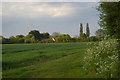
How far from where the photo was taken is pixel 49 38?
390 inches

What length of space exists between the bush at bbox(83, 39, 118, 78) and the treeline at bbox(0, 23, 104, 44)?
0.96m

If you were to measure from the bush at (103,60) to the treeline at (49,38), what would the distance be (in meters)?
0.96

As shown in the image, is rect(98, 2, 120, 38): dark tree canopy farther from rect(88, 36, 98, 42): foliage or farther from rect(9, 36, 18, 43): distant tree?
rect(9, 36, 18, 43): distant tree

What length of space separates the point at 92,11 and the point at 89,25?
Answer: 87 centimetres

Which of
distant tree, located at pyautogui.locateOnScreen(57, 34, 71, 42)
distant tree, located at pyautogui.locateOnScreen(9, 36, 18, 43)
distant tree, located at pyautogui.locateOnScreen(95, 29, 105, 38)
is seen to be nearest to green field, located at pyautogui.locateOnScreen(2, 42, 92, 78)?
distant tree, located at pyautogui.locateOnScreen(9, 36, 18, 43)

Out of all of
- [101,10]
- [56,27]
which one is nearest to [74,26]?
[56,27]

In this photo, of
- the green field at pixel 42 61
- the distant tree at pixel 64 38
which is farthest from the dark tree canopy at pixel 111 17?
the distant tree at pixel 64 38

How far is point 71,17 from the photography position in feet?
30.7

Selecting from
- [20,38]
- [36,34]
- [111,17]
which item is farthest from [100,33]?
[20,38]

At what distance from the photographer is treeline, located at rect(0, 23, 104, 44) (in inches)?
339

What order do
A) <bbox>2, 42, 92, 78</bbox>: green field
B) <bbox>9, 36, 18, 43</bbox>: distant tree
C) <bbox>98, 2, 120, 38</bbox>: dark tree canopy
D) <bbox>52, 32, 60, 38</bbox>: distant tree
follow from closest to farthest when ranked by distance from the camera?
1. <bbox>2, 42, 92, 78</bbox>: green field
2. <bbox>98, 2, 120, 38</bbox>: dark tree canopy
3. <bbox>9, 36, 18, 43</bbox>: distant tree
4. <bbox>52, 32, 60, 38</bbox>: distant tree

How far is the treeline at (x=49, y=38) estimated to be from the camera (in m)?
8.62

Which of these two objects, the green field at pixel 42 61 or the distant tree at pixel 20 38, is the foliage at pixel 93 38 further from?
the distant tree at pixel 20 38

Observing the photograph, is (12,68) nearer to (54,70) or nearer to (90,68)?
(54,70)
